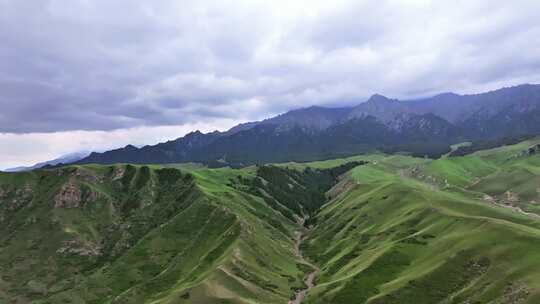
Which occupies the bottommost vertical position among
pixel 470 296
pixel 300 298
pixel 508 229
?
pixel 300 298

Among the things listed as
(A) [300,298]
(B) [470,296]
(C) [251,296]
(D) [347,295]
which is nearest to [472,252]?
(B) [470,296]

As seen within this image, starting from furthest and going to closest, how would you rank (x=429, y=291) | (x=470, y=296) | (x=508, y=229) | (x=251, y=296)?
(x=251, y=296)
(x=508, y=229)
(x=429, y=291)
(x=470, y=296)

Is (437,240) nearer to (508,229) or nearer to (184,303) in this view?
(508,229)

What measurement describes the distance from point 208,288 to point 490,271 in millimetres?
105439

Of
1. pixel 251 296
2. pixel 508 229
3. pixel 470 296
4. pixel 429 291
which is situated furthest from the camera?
pixel 251 296

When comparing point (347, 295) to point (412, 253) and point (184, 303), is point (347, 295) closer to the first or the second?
point (412, 253)

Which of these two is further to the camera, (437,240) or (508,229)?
(437,240)

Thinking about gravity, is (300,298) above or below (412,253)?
below

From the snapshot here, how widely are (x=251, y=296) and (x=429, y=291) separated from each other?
69972mm

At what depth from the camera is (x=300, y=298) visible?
197m

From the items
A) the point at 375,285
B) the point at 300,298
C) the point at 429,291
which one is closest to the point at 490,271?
the point at 429,291

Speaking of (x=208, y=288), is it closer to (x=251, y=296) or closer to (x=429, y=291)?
(x=251, y=296)

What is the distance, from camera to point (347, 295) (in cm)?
17650

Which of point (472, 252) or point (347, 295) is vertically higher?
point (472, 252)
